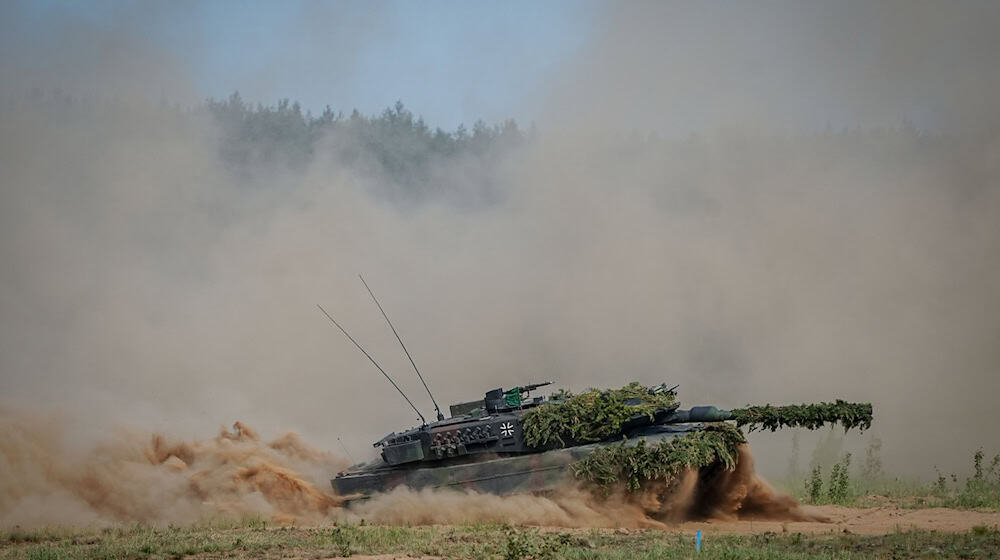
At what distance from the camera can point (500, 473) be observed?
1983 cm

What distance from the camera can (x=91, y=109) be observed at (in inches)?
1917

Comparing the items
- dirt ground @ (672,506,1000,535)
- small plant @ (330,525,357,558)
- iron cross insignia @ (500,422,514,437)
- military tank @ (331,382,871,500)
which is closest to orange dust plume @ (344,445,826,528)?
military tank @ (331,382,871,500)

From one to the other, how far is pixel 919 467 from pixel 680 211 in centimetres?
1511

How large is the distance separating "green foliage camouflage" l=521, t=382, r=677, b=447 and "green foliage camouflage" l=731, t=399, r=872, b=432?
174 centimetres

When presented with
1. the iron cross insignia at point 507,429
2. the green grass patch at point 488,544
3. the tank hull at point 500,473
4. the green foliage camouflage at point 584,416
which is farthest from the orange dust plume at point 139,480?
the green foliage camouflage at point 584,416

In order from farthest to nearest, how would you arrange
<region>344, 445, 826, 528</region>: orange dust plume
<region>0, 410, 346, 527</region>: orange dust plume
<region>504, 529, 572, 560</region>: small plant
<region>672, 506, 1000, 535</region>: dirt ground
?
<region>0, 410, 346, 527</region>: orange dust plume, <region>344, 445, 826, 528</region>: orange dust plume, <region>672, 506, 1000, 535</region>: dirt ground, <region>504, 529, 572, 560</region>: small plant

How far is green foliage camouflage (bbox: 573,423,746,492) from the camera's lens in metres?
18.6

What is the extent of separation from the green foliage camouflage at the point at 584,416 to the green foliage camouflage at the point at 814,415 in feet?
5.69

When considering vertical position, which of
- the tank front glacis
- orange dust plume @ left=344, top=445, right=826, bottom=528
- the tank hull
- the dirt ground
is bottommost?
the dirt ground

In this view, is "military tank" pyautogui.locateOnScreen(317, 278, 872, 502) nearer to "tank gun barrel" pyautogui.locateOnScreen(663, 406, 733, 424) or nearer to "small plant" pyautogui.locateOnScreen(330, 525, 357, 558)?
"tank gun barrel" pyautogui.locateOnScreen(663, 406, 733, 424)

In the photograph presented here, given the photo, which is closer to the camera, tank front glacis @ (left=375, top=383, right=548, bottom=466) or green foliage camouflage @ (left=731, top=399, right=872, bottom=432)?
green foliage camouflage @ (left=731, top=399, right=872, bottom=432)

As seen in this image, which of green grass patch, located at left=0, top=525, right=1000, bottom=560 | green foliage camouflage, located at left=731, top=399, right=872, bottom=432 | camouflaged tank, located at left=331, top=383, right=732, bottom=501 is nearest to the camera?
green grass patch, located at left=0, top=525, right=1000, bottom=560

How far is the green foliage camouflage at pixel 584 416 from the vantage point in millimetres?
19453

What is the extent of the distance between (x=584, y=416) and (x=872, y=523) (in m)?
4.90
